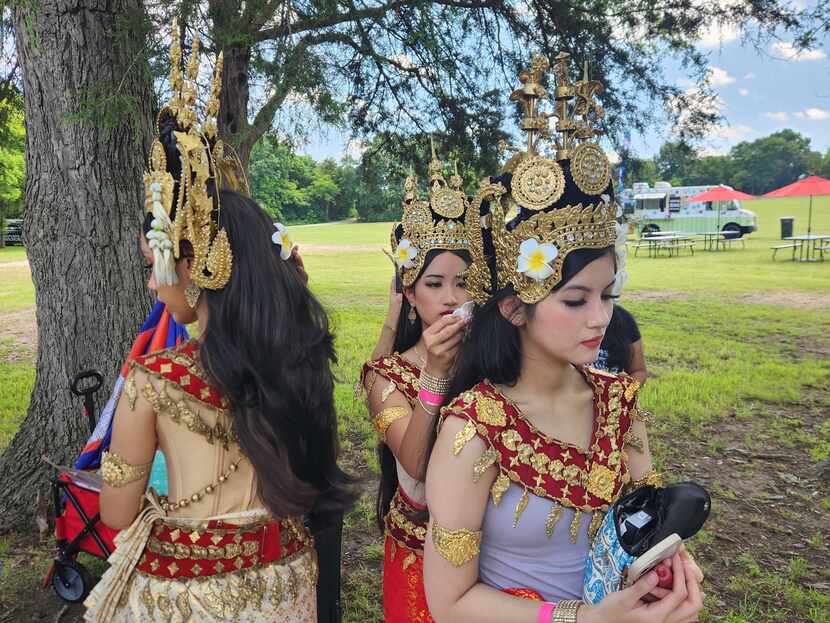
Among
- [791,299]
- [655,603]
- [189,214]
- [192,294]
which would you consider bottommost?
[791,299]

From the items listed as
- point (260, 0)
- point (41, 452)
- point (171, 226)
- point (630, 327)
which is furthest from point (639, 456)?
point (41, 452)

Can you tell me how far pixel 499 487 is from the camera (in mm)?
1519

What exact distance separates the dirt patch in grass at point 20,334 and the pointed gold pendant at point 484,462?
8274 millimetres

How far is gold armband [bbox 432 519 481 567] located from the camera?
4.78ft

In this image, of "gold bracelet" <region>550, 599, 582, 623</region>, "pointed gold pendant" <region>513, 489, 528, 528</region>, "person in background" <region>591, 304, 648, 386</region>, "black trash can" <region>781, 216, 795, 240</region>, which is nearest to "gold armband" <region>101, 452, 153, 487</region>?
"pointed gold pendant" <region>513, 489, 528, 528</region>

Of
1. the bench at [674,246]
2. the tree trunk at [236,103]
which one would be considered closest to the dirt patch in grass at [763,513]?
the tree trunk at [236,103]

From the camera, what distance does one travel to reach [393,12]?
4602 millimetres

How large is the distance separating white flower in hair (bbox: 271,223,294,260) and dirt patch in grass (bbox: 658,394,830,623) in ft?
9.46

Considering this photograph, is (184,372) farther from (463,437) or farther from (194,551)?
(463,437)

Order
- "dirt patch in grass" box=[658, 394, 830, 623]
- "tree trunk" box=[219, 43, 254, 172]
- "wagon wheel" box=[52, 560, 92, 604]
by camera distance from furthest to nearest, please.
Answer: "tree trunk" box=[219, 43, 254, 172] < "dirt patch in grass" box=[658, 394, 830, 623] < "wagon wheel" box=[52, 560, 92, 604]

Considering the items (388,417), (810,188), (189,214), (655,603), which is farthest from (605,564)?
(810,188)

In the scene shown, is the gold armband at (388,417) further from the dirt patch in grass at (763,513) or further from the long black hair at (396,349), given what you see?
the dirt patch in grass at (763,513)

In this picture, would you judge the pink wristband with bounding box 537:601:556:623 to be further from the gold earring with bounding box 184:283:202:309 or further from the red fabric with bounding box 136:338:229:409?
the gold earring with bounding box 184:283:202:309

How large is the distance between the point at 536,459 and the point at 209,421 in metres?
0.95
